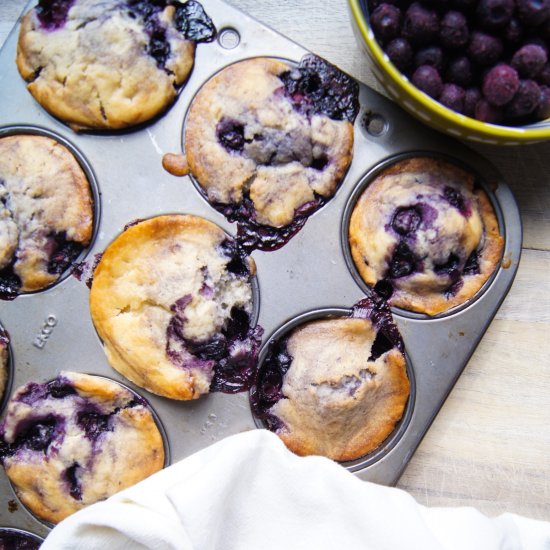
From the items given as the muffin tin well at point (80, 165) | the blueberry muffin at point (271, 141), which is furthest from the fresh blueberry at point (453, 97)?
the muffin tin well at point (80, 165)

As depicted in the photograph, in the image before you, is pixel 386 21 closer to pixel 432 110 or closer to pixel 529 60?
pixel 432 110

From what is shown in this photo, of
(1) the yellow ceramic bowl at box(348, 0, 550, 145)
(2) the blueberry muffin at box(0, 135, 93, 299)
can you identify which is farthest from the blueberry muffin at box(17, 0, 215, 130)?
(1) the yellow ceramic bowl at box(348, 0, 550, 145)

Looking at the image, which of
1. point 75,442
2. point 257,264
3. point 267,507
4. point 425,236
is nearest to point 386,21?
point 425,236

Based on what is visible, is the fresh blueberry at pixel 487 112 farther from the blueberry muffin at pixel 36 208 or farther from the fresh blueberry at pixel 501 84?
the blueberry muffin at pixel 36 208

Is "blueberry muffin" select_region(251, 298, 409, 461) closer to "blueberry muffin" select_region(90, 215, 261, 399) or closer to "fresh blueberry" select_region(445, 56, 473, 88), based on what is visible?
"blueberry muffin" select_region(90, 215, 261, 399)

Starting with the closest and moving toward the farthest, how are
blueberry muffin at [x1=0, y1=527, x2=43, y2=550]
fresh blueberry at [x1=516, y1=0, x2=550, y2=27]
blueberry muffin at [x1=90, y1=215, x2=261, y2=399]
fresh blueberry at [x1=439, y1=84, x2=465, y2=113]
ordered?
1. fresh blueberry at [x1=516, y1=0, x2=550, y2=27]
2. fresh blueberry at [x1=439, y1=84, x2=465, y2=113]
3. blueberry muffin at [x1=90, y1=215, x2=261, y2=399]
4. blueberry muffin at [x1=0, y1=527, x2=43, y2=550]
